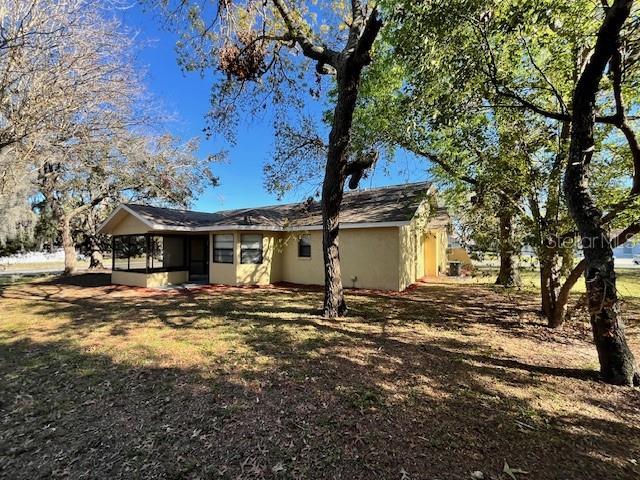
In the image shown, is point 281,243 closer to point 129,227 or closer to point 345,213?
point 345,213

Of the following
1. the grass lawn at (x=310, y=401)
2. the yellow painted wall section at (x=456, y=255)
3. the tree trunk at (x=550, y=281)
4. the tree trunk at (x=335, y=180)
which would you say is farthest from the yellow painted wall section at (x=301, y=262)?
the yellow painted wall section at (x=456, y=255)

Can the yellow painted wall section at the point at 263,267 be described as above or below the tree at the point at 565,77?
below

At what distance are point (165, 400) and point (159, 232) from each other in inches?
477

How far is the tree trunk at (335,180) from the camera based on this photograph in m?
7.59

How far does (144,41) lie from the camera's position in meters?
7.73

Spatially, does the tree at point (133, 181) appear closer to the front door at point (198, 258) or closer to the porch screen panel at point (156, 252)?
the porch screen panel at point (156, 252)

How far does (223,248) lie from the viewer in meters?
15.0

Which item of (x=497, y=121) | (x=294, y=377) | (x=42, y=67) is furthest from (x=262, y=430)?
(x=42, y=67)

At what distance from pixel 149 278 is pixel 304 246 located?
6.91 meters

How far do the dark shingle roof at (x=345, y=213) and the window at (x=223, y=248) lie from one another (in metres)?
0.67

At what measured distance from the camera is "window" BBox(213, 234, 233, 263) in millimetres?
14773

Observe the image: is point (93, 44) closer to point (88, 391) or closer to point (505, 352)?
point (88, 391)

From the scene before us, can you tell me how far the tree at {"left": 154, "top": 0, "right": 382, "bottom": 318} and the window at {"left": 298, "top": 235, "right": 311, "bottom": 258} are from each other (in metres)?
5.68

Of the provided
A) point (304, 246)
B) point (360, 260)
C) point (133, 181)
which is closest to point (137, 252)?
point (133, 181)
